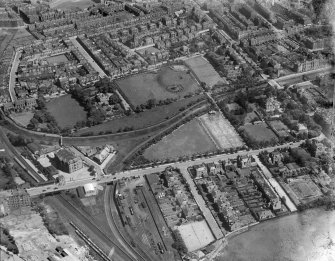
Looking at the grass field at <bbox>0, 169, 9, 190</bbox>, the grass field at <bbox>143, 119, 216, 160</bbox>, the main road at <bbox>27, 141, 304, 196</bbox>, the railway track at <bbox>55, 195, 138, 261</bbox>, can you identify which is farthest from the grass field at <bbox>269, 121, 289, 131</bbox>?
the grass field at <bbox>0, 169, 9, 190</bbox>

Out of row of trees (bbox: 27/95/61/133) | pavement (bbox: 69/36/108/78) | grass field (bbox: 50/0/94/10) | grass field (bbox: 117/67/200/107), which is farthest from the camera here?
grass field (bbox: 50/0/94/10)

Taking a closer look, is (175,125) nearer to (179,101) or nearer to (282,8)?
(179,101)

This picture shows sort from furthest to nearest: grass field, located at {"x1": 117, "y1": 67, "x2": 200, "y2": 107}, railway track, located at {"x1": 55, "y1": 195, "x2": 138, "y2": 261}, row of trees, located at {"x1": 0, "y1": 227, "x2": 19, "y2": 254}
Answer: grass field, located at {"x1": 117, "y1": 67, "x2": 200, "y2": 107} → railway track, located at {"x1": 55, "y1": 195, "x2": 138, "y2": 261} → row of trees, located at {"x1": 0, "y1": 227, "x2": 19, "y2": 254}

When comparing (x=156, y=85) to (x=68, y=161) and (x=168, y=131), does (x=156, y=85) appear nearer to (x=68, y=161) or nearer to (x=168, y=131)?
(x=168, y=131)

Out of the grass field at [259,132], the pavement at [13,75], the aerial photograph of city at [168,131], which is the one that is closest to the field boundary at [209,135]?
the aerial photograph of city at [168,131]

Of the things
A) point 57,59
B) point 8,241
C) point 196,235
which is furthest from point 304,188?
point 57,59

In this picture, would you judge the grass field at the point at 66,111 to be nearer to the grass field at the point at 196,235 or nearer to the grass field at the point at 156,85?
the grass field at the point at 156,85

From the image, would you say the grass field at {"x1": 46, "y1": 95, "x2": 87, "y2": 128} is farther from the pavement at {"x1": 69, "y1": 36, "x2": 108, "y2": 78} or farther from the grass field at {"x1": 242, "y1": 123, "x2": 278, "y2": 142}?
the grass field at {"x1": 242, "y1": 123, "x2": 278, "y2": 142}
